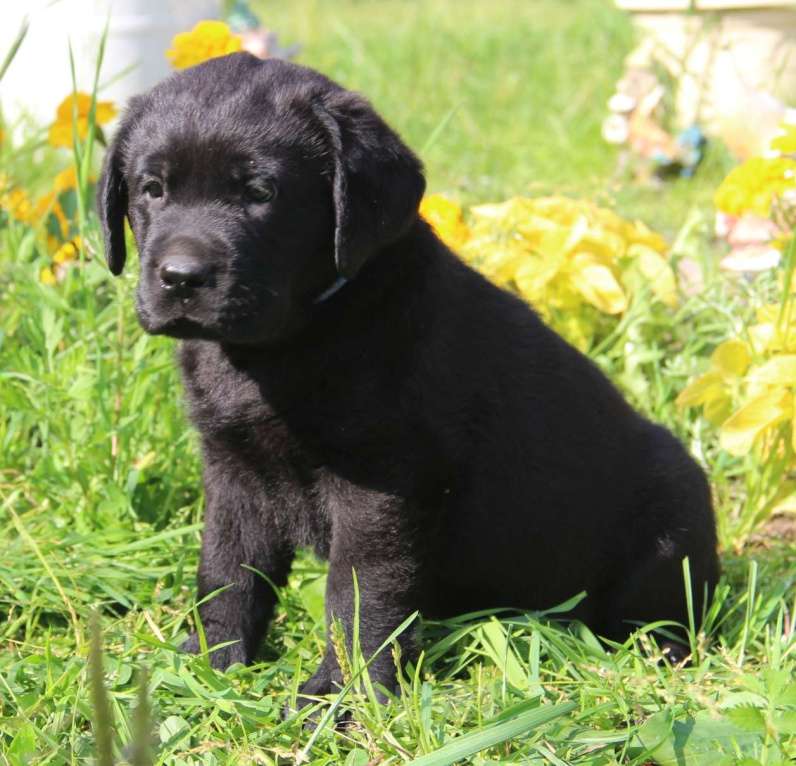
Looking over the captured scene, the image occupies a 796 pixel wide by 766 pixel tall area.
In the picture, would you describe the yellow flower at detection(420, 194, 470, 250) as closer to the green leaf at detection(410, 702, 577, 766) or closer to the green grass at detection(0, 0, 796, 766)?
the green grass at detection(0, 0, 796, 766)

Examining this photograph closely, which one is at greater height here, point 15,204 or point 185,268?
point 185,268

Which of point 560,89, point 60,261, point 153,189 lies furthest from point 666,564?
point 560,89

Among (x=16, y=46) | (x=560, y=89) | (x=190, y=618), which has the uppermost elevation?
(x=16, y=46)

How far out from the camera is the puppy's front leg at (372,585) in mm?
2088

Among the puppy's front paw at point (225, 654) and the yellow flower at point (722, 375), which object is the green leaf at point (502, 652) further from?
the yellow flower at point (722, 375)

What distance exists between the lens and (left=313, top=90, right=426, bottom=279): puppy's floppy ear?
201 cm

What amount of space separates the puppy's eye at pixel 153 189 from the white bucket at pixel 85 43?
11.6 feet

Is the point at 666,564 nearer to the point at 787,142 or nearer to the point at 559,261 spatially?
the point at 787,142

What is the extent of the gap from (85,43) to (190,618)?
368cm

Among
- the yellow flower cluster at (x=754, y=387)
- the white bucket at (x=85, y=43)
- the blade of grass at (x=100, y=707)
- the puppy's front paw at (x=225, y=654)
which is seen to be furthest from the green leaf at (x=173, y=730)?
the white bucket at (x=85, y=43)

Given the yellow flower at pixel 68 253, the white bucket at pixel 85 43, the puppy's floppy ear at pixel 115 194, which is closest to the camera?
the puppy's floppy ear at pixel 115 194

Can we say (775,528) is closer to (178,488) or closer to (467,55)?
(178,488)

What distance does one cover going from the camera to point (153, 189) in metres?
2.07

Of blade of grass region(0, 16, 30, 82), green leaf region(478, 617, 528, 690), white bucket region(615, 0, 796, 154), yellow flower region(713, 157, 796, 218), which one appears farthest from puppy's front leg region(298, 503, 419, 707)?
white bucket region(615, 0, 796, 154)
